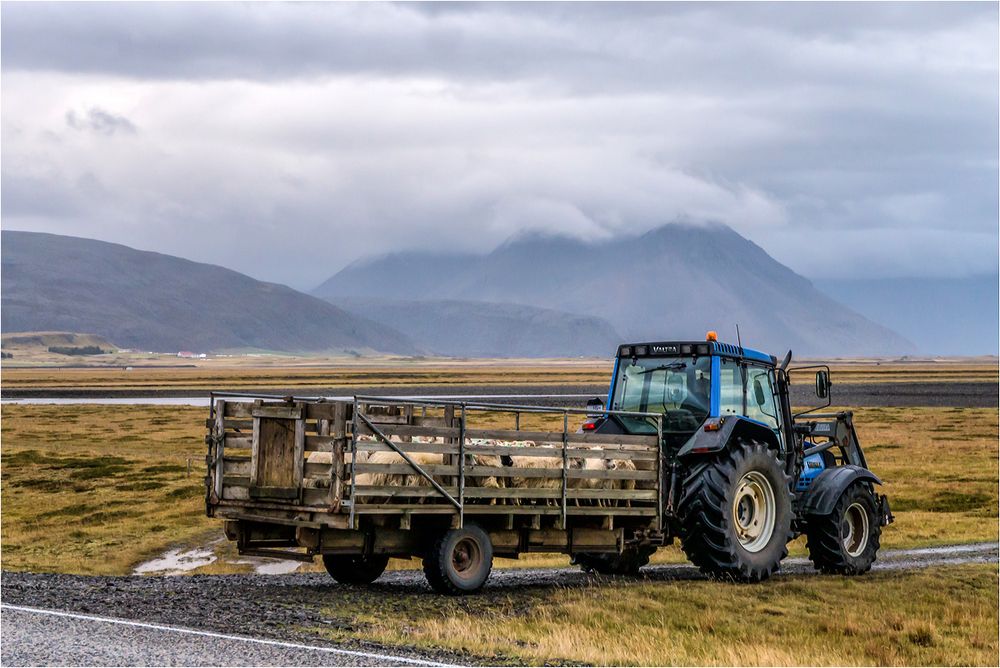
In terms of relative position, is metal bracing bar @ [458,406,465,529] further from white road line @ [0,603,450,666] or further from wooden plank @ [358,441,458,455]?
white road line @ [0,603,450,666]

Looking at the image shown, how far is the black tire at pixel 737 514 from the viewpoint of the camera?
1747 centimetres

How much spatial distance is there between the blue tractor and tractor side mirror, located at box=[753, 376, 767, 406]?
15 mm

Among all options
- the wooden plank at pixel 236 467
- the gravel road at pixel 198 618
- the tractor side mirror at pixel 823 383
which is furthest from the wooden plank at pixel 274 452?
the tractor side mirror at pixel 823 383

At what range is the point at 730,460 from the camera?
1772 cm

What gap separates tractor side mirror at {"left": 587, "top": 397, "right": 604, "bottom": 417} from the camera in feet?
59.8

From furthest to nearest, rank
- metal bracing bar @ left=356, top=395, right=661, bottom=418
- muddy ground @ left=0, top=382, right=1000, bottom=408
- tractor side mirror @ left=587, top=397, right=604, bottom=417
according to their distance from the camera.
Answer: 1. muddy ground @ left=0, top=382, right=1000, bottom=408
2. tractor side mirror @ left=587, top=397, right=604, bottom=417
3. metal bracing bar @ left=356, top=395, right=661, bottom=418

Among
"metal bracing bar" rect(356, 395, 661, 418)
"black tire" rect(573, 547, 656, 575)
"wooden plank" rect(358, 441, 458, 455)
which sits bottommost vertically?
"black tire" rect(573, 547, 656, 575)

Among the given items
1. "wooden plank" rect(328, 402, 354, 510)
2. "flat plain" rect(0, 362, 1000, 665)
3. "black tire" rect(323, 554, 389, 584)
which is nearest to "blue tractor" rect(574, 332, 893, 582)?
"flat plain" rect(0, 362, 1000, 665)

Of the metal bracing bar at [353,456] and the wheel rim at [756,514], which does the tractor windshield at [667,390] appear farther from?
the metal bracing bar at [353,456]

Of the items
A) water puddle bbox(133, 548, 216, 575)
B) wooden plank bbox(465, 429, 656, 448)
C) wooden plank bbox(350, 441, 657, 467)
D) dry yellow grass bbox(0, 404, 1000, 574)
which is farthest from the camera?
dry yellow grass bbox(0, 404, 1000, 574)

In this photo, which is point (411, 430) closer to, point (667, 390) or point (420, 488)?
point (420, 488)

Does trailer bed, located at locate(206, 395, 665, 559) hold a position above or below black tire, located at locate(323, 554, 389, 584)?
above

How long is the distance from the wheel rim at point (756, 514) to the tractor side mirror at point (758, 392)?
1.30 meters

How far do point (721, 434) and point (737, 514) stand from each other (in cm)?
152
